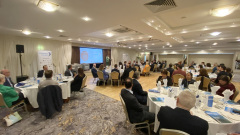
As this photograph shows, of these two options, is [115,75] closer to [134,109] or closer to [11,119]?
[134,109]

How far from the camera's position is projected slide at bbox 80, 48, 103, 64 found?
32.0 feet

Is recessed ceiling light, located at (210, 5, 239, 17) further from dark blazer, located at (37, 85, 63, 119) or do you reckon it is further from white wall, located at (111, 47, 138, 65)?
white wall, located at (111, 47, 138, 65)

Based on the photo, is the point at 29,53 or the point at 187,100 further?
the point at 29,53

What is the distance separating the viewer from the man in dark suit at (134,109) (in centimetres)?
177

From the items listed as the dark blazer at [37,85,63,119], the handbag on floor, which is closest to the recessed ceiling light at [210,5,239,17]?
the dark blazer at [37,85,63,119]

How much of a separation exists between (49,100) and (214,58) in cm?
1582

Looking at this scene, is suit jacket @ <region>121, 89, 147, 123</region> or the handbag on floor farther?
the handbag on floor

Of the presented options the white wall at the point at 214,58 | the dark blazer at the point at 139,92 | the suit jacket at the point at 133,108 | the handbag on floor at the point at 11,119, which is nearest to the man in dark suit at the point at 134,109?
the suit jacket at the point at 133,108

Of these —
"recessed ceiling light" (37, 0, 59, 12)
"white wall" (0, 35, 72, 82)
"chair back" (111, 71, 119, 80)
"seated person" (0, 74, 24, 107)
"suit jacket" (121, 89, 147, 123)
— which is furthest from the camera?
"white wall" (0, 35, 72, 82)

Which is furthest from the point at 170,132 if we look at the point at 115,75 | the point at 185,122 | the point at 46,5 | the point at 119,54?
the point at 119,54

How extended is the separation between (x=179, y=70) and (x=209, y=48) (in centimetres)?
949

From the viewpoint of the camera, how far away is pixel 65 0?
7.15 feet

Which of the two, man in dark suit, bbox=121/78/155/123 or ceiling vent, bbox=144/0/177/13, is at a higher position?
ceiling vent, bbox=144/0/177/13

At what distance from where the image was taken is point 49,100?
2.67 m
